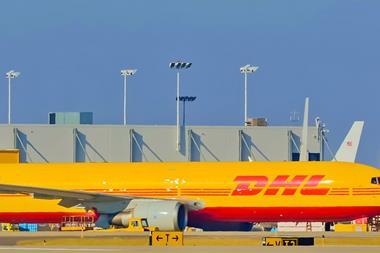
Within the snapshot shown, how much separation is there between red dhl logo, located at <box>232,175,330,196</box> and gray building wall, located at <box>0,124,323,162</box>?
3133 centimetres

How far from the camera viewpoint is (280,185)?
60.2 m

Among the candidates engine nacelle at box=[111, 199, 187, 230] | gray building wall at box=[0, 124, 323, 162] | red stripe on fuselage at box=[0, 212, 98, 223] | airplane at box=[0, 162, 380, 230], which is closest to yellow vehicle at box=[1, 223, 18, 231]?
gray building wall at box=[0, 124, 323, 162]

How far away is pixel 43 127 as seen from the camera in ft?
304

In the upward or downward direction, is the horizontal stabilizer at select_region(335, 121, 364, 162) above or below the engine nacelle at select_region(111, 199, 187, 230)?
above

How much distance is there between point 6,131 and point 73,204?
1256 inches

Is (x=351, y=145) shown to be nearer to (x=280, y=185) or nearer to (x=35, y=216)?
(x=280, y=185)

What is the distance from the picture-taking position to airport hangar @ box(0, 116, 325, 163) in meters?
92.0

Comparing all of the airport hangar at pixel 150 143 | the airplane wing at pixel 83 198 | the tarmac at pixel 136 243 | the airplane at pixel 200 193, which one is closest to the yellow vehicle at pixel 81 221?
the airplane at pixel 200 193

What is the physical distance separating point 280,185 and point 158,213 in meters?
6.90

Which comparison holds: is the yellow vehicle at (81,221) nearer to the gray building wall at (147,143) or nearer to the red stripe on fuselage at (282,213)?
the red stripe on fuselage at (282,213)

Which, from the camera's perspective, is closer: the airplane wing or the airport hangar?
the airplane wing

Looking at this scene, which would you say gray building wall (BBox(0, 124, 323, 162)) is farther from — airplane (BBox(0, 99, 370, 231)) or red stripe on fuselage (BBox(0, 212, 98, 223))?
airplane (BBox(0, 99, 370, 231))

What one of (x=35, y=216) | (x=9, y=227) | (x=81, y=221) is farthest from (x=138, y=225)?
(x=9, y=227)

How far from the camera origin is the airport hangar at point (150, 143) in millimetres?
92000
